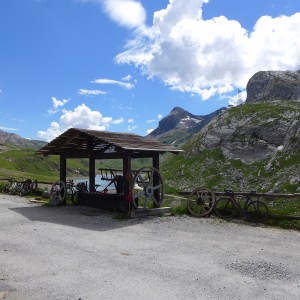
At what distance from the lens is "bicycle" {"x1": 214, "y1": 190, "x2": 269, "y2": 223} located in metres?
16.8

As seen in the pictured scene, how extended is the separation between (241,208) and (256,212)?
753 millimetres

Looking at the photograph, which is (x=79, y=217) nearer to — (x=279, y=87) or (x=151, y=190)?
(x=151, y=190)

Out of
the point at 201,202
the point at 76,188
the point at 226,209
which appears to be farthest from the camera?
the point at 76,188

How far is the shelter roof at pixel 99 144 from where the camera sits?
64.1 feet

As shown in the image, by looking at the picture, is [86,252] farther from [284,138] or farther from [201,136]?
[201,136]

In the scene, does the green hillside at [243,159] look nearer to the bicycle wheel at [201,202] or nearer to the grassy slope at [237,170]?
the grassy slope at [237,170]

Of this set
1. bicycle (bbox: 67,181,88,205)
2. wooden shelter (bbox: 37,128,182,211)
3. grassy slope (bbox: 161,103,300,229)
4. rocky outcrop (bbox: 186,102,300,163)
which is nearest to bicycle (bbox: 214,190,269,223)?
wooden shelter (bbox: 37,128,182,211)

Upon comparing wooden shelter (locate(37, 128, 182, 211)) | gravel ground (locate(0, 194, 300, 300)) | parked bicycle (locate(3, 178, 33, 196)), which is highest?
wooden shelter (locate(37, 128, 182, 211))

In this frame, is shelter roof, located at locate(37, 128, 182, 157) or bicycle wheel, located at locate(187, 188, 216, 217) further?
shelter roof, located at locate(37, 128, 182, 157)

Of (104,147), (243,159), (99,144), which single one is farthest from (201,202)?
(243,159)

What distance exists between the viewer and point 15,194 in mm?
32625

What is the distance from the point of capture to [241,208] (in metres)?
17.4

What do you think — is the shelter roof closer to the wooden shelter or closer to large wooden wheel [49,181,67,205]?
the wooden shelter

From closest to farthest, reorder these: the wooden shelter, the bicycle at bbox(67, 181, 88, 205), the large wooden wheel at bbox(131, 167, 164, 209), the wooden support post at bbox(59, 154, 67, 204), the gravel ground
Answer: the gravel ground
the wooden shelter
the large wooden wheel at bbox(131, 167, 164, 209)
the bicycle at bbox(67, 181, 88, 205)
the wooden support post at bbox(59, 154, 67, 204)
